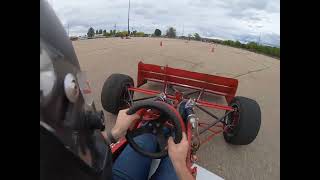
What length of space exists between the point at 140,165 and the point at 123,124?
0.29m

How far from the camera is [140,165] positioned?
208 cm

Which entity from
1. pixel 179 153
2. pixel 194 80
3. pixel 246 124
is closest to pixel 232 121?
pixel 246 124

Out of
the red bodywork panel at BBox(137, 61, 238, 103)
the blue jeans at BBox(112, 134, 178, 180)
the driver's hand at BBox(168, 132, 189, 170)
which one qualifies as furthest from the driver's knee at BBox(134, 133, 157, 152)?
the red bodywork panel at BBox(137, 61, 238, 103)

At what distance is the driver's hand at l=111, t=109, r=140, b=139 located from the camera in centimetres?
204

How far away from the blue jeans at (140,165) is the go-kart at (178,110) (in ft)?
0.21

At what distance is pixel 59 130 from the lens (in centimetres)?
101

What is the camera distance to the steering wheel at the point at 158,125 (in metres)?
1.82

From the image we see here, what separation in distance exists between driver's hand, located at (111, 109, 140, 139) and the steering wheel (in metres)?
0.03

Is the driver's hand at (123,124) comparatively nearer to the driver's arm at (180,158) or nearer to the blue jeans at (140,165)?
the blue jeans at (140,165)

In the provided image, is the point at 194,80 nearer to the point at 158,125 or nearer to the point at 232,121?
the point at 232,121

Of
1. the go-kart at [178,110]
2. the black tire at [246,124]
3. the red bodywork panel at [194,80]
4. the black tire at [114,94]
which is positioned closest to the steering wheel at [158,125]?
the go-kart at [178,110]

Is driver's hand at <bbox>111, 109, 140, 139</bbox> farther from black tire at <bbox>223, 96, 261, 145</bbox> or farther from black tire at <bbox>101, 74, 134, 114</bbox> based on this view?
black tire at <bbox>101, 74, 134, 114</bbox>
